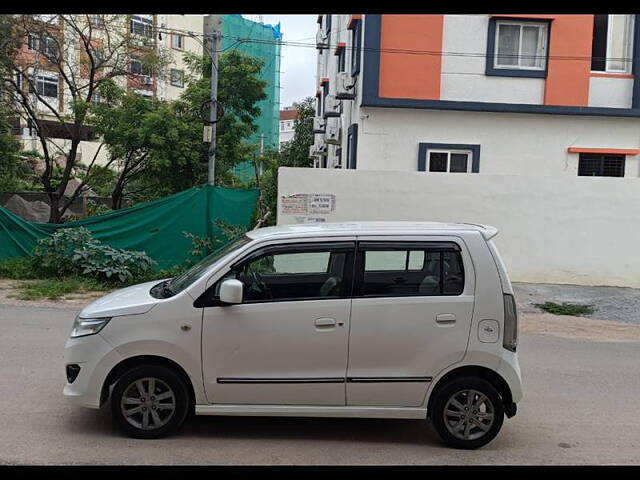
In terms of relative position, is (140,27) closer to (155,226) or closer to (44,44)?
(44,44)

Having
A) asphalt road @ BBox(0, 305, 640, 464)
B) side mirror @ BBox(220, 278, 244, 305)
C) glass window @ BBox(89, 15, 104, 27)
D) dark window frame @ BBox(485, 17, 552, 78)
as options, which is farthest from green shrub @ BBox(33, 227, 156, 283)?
dark window frame @ BBox(485, 17, 552, 78)

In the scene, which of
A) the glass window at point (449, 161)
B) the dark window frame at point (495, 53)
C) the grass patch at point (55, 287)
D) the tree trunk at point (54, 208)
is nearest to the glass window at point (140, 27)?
the tree trunk at point (54, 208)

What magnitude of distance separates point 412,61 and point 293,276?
438 inches

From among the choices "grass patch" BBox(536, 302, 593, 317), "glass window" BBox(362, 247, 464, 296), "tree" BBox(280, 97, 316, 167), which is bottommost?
"grass patch" BBox(536, 302, 593, 317)

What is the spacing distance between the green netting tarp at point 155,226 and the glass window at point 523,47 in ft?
25.3

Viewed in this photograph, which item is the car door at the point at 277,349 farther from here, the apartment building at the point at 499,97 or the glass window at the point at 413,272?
the apartment building at the point at 499,97

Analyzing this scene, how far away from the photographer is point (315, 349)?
5078mm

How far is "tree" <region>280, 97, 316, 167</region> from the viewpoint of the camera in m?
30.6

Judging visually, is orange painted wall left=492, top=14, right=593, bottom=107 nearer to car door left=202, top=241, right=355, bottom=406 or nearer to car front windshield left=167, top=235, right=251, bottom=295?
car front windshield left=167, top=235, right=251, bottom=295

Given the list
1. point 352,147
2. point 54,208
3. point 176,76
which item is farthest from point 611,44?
point 54,208

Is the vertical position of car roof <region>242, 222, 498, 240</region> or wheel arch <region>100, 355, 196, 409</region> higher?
car roof <region>242, 222, 498, 240</region>

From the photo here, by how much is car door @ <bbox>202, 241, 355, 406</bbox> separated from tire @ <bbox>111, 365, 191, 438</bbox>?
25cm

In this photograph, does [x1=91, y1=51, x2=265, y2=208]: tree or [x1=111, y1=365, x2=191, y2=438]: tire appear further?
[x1=91, y1=51, x2=265, y2=208]: tree

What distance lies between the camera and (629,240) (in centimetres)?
1342
